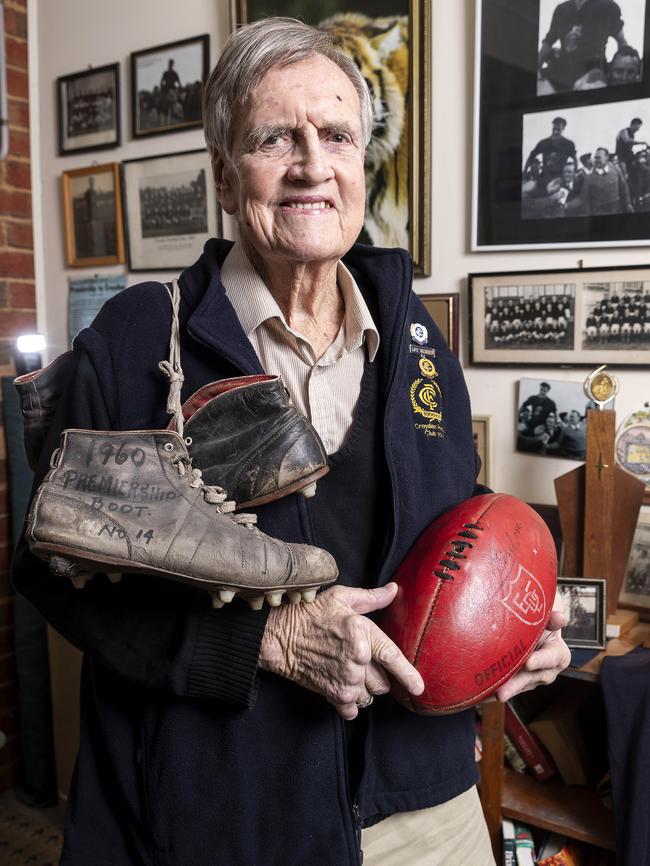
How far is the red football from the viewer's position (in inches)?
38.4

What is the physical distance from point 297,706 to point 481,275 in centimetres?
123

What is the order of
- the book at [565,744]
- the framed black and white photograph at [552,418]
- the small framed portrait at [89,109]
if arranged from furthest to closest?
the small framed portrait at [89,109], the framed black and white photograph at [552,418], the book at [565,744]

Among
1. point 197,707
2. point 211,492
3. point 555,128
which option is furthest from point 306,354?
point 555,128

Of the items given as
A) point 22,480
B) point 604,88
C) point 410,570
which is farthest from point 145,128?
point 410,570

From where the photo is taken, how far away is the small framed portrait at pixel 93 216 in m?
2.54

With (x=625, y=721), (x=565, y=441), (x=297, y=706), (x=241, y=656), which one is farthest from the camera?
(x=565, y=441)

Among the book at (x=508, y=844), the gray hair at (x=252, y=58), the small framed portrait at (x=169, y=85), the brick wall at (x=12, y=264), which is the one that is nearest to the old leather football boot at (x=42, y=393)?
the gray hair at (x=252, y=58)

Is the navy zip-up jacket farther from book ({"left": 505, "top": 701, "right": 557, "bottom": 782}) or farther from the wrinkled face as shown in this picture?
book ({"left": 505, "top": 701, "right": 557, "bottom": 782})

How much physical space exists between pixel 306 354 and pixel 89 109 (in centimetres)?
184

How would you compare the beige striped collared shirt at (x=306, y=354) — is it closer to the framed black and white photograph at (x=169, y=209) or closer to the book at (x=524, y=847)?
the book at (x=524, y=847)

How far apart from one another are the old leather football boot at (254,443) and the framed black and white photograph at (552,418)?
1.09 metres

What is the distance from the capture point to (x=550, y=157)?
1.78m

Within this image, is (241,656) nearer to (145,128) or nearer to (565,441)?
(565,441)

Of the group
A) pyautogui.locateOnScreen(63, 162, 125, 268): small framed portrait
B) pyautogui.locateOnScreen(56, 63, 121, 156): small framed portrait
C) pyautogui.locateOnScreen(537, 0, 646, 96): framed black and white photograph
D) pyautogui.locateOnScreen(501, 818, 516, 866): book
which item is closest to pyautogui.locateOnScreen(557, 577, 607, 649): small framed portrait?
pyautogui.locateOnScreen(501, 818, 516, 866): book
